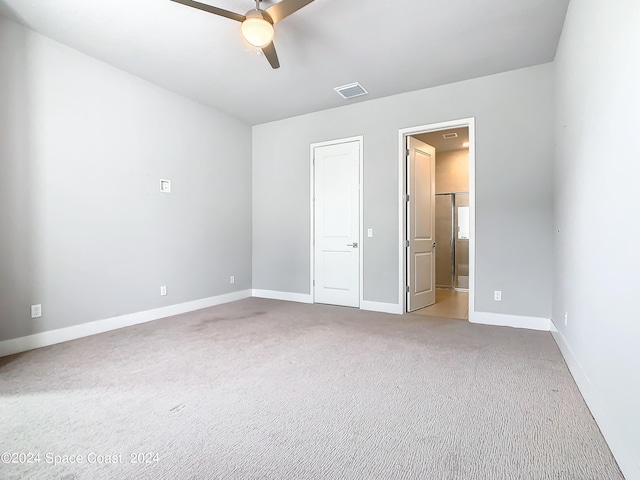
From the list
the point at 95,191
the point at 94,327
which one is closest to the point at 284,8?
the point at 95,191

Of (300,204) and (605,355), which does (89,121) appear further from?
(605,355)

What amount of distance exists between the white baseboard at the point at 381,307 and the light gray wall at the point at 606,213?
2.04 meters

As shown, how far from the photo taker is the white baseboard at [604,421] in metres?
1.36

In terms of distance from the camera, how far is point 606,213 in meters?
1.76

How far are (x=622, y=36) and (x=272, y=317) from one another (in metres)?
3.92

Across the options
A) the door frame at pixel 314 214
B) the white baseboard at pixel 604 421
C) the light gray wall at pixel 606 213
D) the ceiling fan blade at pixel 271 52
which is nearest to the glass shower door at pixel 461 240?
the door frame at pixel 314 214

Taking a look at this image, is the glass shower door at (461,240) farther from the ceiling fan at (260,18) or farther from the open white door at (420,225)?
the ceiling fan at (260,18)

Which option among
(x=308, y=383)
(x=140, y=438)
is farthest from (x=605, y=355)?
(x=140, y=438)

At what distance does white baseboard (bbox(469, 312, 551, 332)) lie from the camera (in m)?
3.68

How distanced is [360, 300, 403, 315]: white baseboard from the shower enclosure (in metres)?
→ 3.06

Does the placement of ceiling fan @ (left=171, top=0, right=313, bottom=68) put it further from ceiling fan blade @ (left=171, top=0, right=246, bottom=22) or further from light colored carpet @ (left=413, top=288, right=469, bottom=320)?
light colored carpet @ (left=413, top=288, right=469, bottom=320)

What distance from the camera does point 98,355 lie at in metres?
2.92

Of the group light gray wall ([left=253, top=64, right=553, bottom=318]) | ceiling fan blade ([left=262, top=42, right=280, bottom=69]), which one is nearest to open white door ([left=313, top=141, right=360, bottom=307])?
light gray wall ([left=253, top=64, right=553, bottom=318])

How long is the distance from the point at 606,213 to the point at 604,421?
3.50 ft
